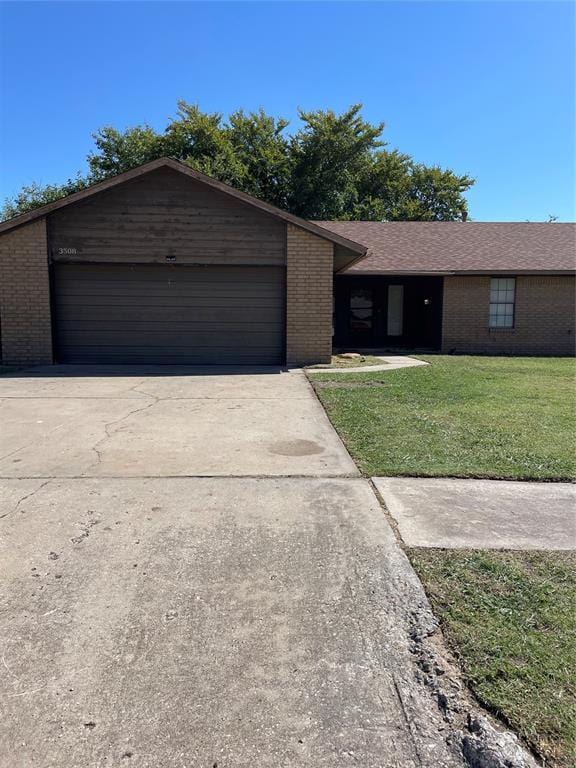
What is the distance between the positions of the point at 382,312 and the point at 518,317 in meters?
4.43

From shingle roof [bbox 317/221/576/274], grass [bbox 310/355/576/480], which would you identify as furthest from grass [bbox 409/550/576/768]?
shingle roof [bbox 317/221/576/274]

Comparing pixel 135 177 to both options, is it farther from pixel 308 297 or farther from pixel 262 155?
pixel 262 155

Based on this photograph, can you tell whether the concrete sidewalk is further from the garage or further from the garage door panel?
the garage door panel

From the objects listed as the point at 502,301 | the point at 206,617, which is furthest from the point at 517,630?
the point at 502,301

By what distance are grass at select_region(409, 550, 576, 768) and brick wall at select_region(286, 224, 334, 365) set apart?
33.4ft

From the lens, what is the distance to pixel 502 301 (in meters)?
17.9

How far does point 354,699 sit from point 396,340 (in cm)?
1812

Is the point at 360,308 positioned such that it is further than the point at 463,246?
Yes

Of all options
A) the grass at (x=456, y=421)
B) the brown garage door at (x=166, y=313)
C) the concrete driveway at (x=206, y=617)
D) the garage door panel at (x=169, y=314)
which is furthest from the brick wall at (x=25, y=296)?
the concrete driveway at (x=206, y=617)

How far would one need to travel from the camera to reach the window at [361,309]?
19391 mm

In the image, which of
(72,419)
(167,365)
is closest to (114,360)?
(167,365)

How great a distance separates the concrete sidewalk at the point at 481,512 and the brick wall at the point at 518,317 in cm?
1359

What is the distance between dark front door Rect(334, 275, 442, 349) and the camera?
1927 centimetres

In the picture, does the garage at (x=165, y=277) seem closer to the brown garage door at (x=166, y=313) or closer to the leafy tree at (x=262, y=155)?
the brown garage door at (x=166, y=313)
